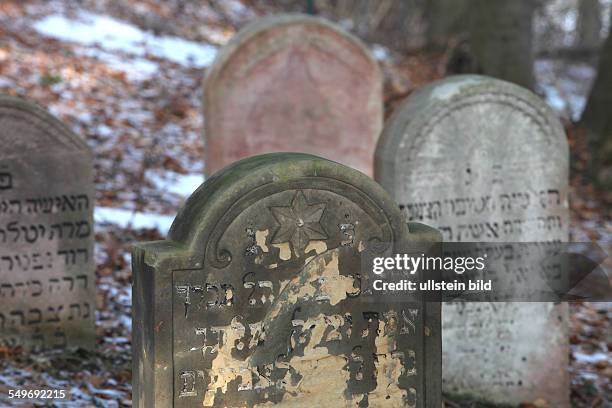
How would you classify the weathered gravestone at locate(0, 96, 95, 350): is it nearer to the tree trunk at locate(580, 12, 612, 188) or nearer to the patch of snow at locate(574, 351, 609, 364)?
the patch of snow at locate(574, 351, 609, 364)

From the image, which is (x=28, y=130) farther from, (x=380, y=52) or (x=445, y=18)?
(x=445, y=18)

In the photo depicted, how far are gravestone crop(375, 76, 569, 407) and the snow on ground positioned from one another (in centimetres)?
707

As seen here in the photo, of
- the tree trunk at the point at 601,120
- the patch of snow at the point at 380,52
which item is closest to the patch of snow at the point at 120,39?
the patch of snow at the point at 380,52

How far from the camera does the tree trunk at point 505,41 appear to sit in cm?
1126

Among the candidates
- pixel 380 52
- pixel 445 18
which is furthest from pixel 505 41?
pixel 445 18

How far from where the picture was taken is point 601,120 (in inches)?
428

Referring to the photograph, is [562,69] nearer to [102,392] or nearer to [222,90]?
[222,90]

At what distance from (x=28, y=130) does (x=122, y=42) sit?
24.8 ft

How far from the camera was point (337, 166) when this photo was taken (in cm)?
348

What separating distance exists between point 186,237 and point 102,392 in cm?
177

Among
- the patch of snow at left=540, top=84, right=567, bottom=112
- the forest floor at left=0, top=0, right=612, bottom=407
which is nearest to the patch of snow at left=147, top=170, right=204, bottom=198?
the forest floor at left=0, top=0, right=612, bottom=407

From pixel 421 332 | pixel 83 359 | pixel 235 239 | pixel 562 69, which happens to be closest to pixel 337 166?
pixel 235 239

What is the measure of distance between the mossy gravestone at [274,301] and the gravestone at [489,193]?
1505 mm

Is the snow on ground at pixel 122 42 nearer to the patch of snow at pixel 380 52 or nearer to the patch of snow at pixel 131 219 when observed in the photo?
the patch of snow at pixel 380 52
